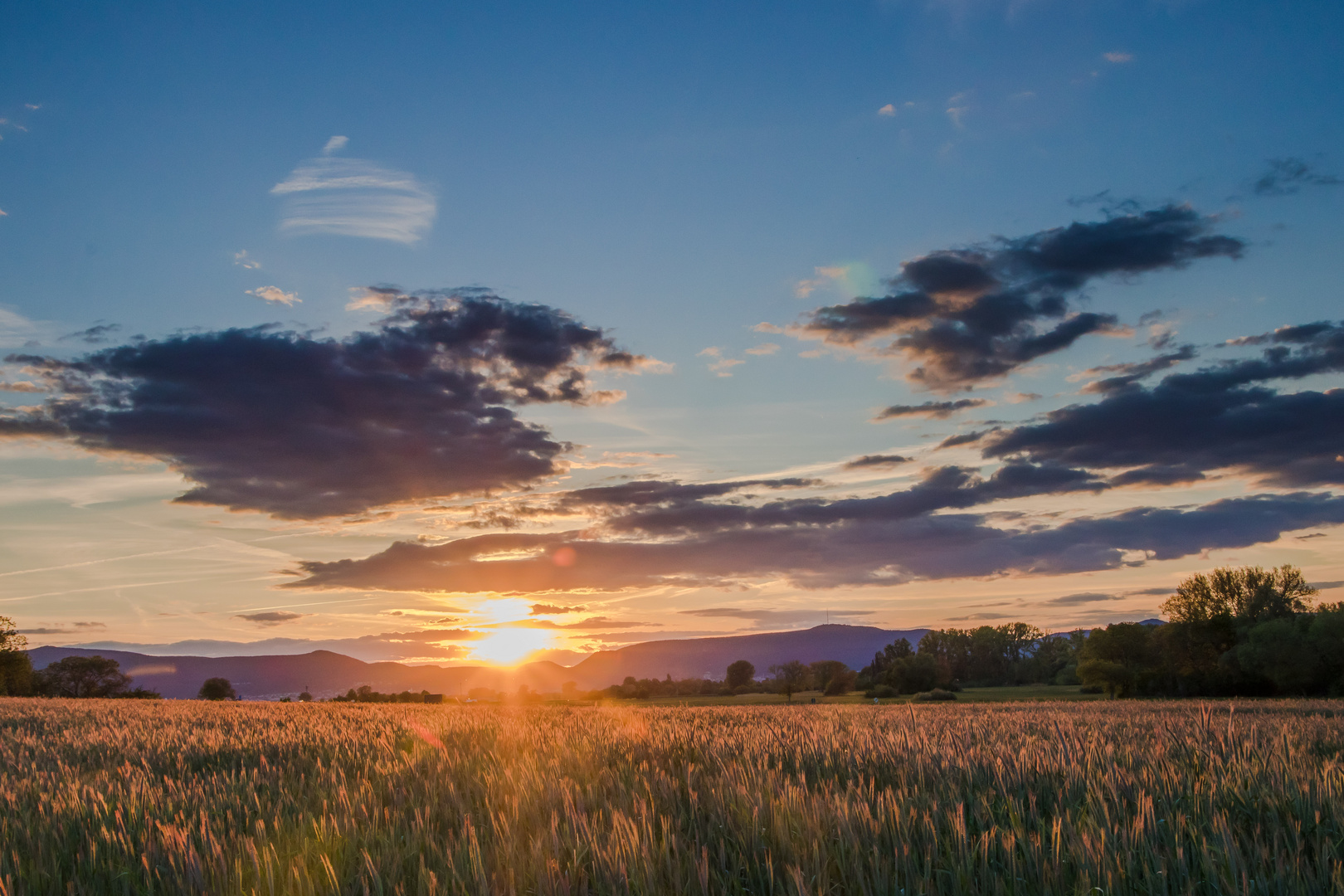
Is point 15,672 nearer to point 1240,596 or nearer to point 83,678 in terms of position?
point 83,678

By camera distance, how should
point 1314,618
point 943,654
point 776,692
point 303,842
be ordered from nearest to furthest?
point 303,842 → point 1314,618 → point 776,692 → point 943,654

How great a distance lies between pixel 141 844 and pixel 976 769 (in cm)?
492

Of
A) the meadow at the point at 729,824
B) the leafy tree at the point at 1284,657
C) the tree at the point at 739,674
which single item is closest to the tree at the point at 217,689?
the tree at the point at 739,674

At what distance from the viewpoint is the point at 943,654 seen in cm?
19962

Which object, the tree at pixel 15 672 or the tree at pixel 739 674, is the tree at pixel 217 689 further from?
the tree at pixel 739 674

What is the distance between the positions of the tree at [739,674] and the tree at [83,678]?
330 ft

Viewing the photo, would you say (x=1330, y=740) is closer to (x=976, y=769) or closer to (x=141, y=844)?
(x=976, y=769)

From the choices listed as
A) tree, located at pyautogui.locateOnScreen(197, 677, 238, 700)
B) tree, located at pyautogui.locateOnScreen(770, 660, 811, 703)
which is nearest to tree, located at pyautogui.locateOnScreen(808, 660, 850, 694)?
tree, located at pyautogui.locateOnScreen(770, 660, 811, 703)

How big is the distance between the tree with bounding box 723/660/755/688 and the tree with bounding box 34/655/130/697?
100514mm

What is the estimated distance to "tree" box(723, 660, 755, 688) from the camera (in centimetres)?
14860

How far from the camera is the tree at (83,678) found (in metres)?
107

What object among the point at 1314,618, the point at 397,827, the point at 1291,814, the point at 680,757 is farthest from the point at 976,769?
the point at 1314,618

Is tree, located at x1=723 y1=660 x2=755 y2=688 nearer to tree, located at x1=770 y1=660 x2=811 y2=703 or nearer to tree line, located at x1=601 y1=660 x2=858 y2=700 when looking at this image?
tree line, located at x1=601 y1=660 x2=858 y2=700

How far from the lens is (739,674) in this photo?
500ft
